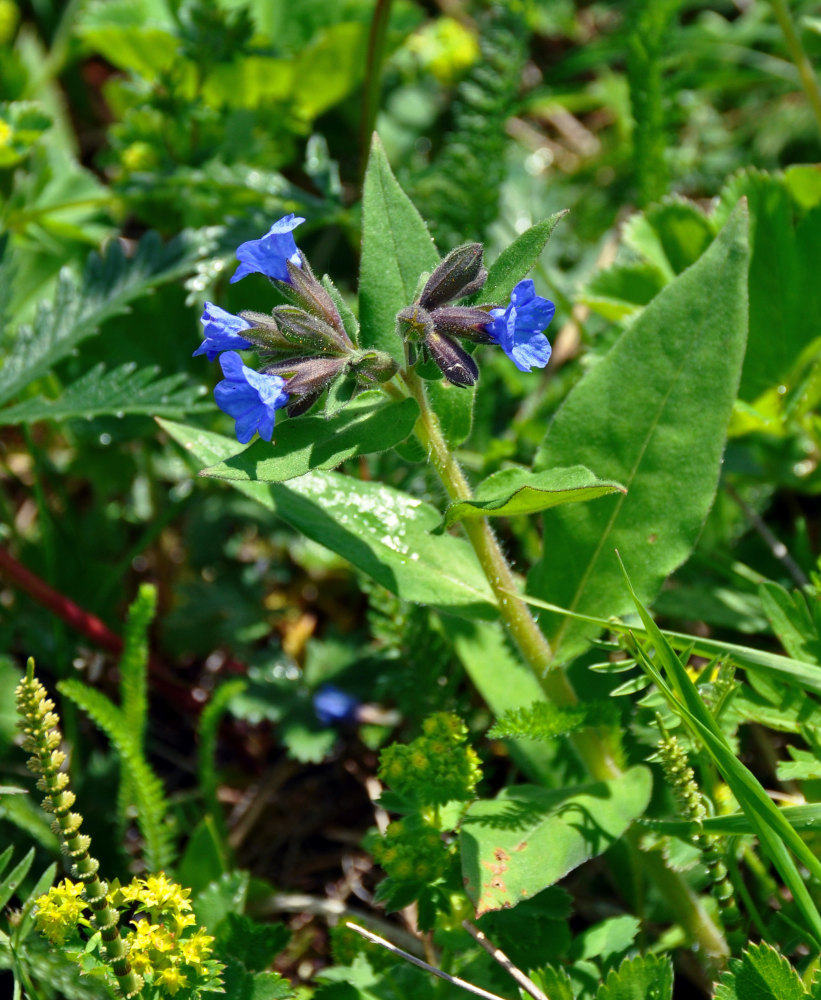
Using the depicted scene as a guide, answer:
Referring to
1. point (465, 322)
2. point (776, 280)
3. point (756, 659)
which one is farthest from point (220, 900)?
point (776, 280)

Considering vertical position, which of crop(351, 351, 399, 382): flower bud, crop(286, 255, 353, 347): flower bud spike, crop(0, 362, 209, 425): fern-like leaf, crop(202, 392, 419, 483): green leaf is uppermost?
crop(286, 255, 353, 347): flower bud spike

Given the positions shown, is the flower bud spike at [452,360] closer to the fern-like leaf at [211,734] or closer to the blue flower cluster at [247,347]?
the blue flower cluster at [247,347]

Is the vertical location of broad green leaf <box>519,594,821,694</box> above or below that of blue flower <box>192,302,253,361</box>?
below

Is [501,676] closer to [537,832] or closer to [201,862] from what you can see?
[537,832]

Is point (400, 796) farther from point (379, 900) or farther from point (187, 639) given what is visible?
point (187, 639)

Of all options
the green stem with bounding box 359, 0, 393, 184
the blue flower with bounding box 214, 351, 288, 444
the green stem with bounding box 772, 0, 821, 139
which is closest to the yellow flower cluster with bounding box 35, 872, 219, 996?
the blue flower with bounding box 214, 351, 288, 444

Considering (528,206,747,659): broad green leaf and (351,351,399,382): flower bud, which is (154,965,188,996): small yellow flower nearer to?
(528,206,747,659): broad green leaf

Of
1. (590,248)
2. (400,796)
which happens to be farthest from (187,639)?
(590,248)
